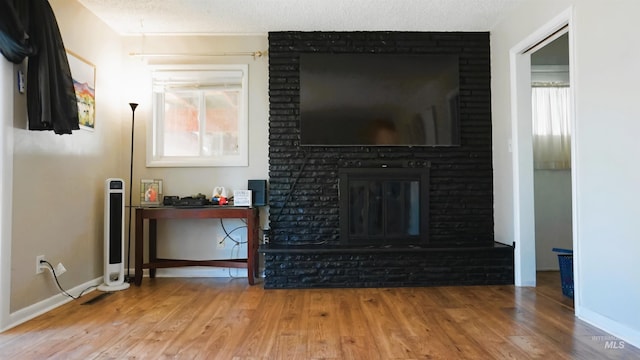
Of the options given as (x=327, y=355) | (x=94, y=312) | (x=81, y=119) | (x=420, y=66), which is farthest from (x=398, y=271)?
(x=81, y=119)

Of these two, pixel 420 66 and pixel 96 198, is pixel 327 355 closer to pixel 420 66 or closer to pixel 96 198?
pixel 96 198

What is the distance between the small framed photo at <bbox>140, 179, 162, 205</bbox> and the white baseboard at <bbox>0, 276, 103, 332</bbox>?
2.89 ft

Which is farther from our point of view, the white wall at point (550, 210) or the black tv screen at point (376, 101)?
the white wall at point (550, 210)

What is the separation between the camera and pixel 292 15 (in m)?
3.33

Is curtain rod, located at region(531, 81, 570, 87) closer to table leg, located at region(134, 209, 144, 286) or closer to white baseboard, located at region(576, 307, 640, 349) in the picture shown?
Result: white baseboard, located at region(576, 307, 640, 349)

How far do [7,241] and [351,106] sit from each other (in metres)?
2.82

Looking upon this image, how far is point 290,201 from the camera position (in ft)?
11.9

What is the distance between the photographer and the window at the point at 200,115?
378cm

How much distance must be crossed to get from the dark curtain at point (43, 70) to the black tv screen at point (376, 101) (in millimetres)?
1925

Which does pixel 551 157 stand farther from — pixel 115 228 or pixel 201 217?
pixel 115 228

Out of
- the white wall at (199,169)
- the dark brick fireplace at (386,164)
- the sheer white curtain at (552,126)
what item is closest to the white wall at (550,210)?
the sheer white curtain at (552,126)

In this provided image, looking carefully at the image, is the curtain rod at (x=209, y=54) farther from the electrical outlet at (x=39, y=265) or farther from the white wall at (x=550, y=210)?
the white wall at (x=550, y=210)

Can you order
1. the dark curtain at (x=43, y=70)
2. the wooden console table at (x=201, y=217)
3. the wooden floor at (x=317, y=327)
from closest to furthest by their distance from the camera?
the wooden floor at (x=317, y=327), the dark curtain at (x=43, y=70), the wooden console table at (x=201, y=217)

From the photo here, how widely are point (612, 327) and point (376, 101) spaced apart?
2468 mm
